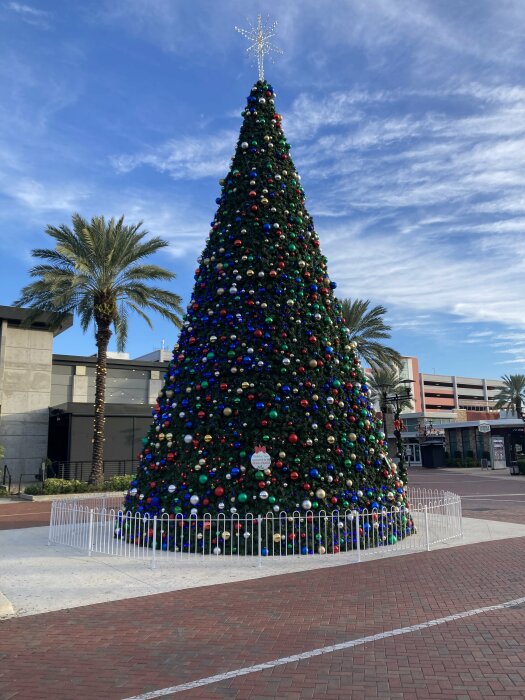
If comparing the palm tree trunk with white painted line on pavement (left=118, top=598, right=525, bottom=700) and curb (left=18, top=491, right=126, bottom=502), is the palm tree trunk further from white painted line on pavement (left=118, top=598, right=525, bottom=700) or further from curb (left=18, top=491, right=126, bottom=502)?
white painted line on pavement (left=118, top=598, right=525, bottom=700)

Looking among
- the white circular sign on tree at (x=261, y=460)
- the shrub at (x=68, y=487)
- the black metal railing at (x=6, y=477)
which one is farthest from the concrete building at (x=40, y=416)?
the white circular sign on tree at (x=261, y=460)

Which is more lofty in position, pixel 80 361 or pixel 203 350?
pixel 80 361

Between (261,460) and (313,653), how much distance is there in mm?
4254

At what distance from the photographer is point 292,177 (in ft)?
40.1

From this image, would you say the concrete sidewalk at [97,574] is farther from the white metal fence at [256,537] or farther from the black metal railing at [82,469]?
the black metal railing at [82,469]

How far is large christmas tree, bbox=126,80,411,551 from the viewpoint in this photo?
392 inches

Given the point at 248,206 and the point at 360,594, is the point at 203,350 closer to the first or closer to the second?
the point at 248,206

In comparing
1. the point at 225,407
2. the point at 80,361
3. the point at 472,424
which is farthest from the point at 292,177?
the point at 472,424

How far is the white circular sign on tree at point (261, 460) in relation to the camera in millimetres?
9227

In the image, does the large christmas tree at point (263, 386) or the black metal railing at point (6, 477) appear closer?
the large christmas tree at point (263, 386)

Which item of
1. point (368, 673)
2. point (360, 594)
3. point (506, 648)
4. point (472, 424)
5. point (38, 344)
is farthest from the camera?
point (472, 424)

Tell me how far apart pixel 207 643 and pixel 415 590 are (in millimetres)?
3283

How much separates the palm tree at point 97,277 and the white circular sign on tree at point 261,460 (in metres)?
15.5

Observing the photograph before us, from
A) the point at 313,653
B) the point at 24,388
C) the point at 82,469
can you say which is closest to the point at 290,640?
the point at 313,653
